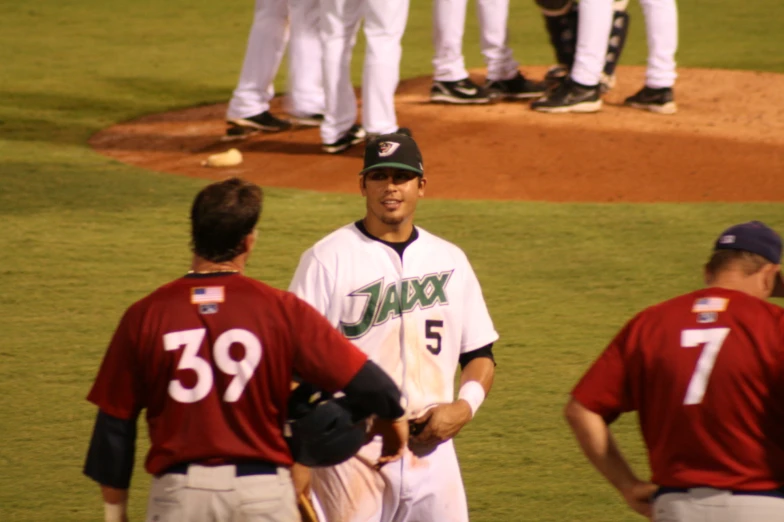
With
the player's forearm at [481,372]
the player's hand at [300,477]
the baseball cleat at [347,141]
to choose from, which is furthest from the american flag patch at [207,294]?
A: the baseball cleat at [347,141]

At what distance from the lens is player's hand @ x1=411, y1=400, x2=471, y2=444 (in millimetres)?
3238

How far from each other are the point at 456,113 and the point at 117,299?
3946mm

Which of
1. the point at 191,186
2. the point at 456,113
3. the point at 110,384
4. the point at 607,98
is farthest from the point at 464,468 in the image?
the point at 607,98

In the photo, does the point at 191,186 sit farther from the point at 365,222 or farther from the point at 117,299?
the point at 365,222

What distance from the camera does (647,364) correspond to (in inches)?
112

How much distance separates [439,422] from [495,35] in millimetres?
7057

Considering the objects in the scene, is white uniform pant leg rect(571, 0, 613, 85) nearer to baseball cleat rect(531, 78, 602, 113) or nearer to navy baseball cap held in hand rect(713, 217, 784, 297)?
baseball cleat rect(531, 78, 602, 113)

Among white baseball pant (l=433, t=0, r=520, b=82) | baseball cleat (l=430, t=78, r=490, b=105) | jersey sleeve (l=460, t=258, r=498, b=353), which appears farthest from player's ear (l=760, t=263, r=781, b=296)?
baseball cleat (l=430, t=78, r=490, b=105)

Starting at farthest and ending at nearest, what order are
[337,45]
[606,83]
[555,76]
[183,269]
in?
1. [555,76]
2. [606,83]
3. [337,45]
4. [183,269]

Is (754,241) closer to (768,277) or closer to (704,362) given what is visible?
(768,277)

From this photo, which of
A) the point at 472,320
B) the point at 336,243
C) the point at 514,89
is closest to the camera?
the point at 336,243

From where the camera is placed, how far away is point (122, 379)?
2.82 m

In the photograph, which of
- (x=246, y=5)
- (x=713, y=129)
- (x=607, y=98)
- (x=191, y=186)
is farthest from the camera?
(x=246, y=5)

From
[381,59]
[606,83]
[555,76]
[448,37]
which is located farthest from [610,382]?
[555,76]
